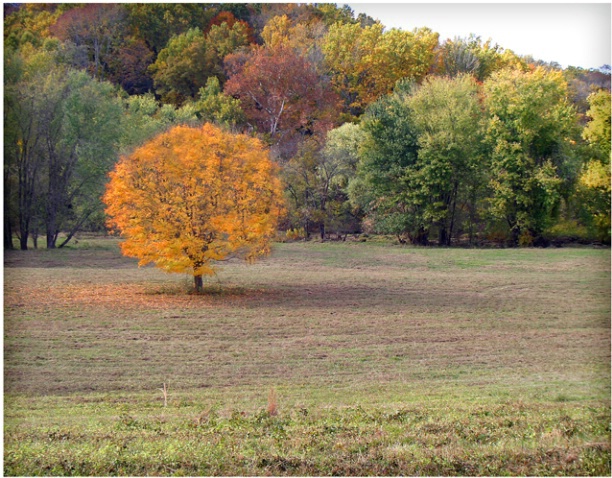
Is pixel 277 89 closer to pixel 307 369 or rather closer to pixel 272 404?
pixel 307 369

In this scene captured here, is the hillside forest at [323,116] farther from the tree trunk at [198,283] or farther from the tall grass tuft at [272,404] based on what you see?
the tall grass tuft at [272,404]

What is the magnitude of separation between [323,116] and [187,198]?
7034 millimetres

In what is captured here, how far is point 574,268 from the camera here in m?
21.9

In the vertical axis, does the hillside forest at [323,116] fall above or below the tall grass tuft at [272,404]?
above

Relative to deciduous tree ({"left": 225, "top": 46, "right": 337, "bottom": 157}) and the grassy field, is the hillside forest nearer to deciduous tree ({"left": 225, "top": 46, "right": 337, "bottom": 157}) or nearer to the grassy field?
deciduous tree ({"left": 225, "top": 46, "right": 337, "bottom": 157})

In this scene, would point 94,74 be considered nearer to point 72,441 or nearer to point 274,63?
point 274,63

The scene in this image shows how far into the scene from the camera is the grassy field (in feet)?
20.7

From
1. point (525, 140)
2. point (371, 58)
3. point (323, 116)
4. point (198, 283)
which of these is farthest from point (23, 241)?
point (525, 140)

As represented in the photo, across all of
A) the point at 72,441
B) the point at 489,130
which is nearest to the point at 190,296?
the point at 72,441

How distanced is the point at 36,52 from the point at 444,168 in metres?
23.4

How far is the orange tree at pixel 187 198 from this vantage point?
57.8 ft

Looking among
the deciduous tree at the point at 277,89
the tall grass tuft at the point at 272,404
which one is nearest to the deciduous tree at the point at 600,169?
the deciduous tree at the point at 277,89

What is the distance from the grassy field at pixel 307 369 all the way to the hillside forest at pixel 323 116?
8.18 feet

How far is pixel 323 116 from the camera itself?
74.9ft
